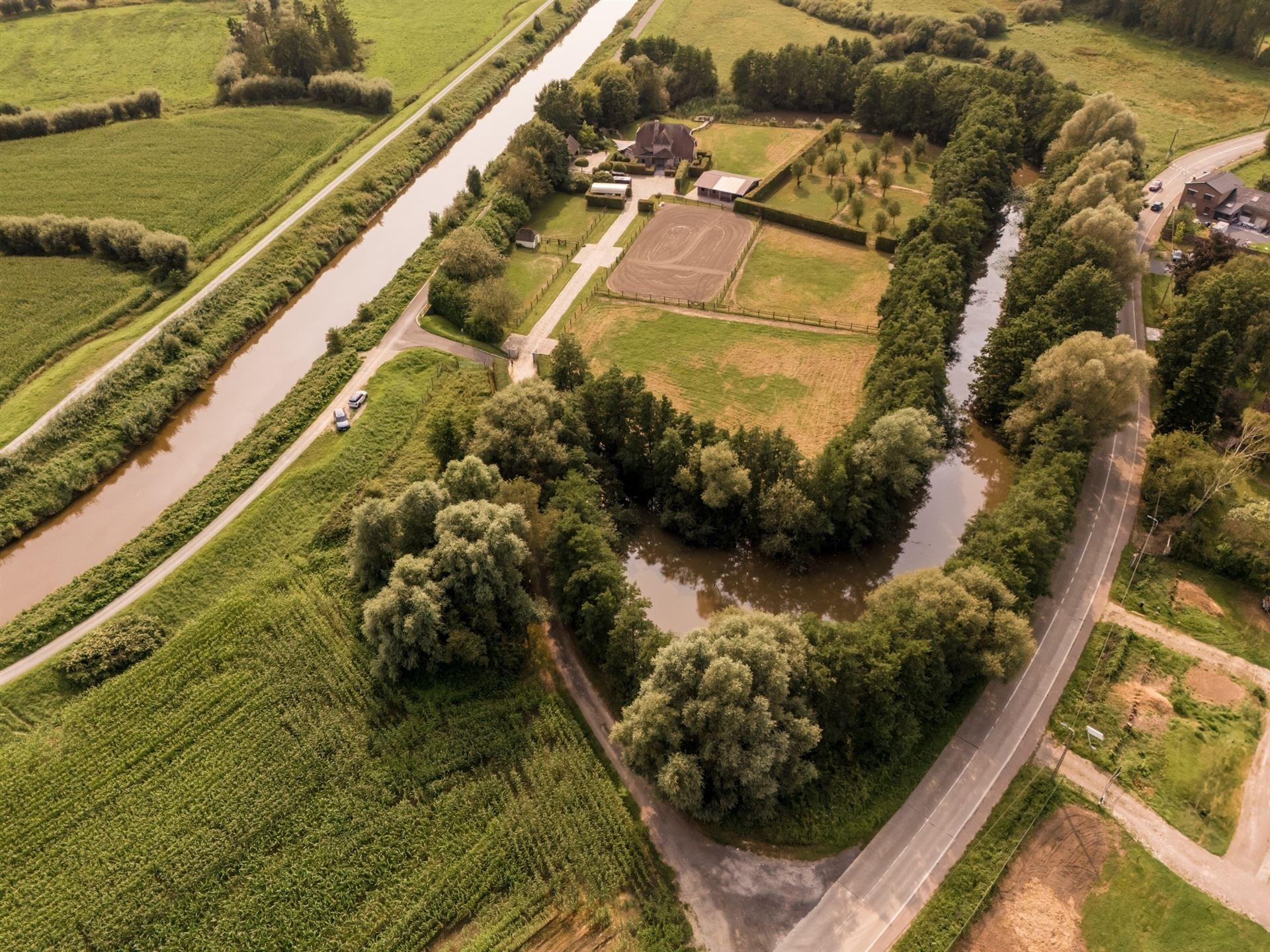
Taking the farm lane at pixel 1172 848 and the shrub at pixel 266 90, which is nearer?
the farm lane at pixel 1172 848

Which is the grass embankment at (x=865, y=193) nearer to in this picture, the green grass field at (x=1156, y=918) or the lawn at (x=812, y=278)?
the lawn at (x=812, y=278)

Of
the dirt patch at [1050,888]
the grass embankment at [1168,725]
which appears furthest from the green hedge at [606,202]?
the dirt patch at [1050,888]

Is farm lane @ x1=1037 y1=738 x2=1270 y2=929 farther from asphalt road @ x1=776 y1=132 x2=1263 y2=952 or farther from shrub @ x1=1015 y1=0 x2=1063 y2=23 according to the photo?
shrub @ x1=1015 y1=0 x2=1063 y2=23

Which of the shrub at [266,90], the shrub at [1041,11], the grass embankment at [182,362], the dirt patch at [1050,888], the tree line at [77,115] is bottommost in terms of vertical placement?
the dirt patch at [1050,888]

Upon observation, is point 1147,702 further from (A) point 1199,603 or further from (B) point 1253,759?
(A) point 1199,603

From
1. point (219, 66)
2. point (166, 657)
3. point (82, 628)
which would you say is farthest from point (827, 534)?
point (219, 66)

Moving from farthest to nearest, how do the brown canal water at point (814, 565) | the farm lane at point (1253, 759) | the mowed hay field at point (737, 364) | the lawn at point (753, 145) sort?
the lawn at point (753, 145) → the mowed hay field at point (737, 364) → the brown canal water at point (814, 565) → the farm lane at point (1253, 759)
